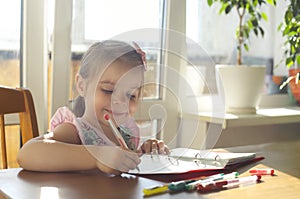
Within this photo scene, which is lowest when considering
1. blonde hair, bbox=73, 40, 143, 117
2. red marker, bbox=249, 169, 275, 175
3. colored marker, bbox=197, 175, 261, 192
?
red marker, bbox=249, 169, 275, 175

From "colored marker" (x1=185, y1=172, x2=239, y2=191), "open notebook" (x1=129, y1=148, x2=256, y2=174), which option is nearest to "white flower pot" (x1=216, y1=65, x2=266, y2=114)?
"open notebook" (x1=129, y1=148, x2=256, y2=174)

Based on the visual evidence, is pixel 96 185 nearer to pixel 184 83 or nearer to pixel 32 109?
pixel 184 83

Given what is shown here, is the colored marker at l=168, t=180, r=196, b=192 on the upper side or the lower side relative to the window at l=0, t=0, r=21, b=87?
lower

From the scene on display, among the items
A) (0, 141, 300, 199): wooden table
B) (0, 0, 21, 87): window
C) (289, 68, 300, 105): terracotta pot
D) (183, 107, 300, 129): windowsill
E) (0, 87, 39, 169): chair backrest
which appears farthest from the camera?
(289, 68, 300, 105): terracotta pot

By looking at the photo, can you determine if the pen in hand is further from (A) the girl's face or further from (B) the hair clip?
(B) the hair clip

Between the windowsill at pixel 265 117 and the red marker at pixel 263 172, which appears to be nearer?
the red marker at pixel 263 172

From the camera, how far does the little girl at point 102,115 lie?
0.83 meters

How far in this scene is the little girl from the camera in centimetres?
83

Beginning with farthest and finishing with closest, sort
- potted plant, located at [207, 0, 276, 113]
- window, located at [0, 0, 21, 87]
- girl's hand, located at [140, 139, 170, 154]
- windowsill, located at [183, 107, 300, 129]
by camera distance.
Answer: potted plant, located at [207, 0, 276, 113]
windowsill, located at [183, 107, 300, 129]
window, located at [0, 0, 21, 87]
girl's hand, located at [140, 139, 170, 154]

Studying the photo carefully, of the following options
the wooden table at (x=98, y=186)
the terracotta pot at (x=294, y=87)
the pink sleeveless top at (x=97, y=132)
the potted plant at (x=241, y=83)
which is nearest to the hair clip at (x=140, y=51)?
the pink sleeveless top at (x=97, y=132)

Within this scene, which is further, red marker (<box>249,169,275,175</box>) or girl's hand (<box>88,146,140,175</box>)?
red marker (<box>249,169,275,175</box>)

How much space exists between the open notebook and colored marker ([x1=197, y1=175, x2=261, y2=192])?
0.09 meters

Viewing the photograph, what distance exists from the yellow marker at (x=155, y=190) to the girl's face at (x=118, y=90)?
15 cm

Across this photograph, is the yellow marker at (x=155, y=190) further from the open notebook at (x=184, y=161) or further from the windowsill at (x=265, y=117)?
the windowsill at (x=265, y=117)
